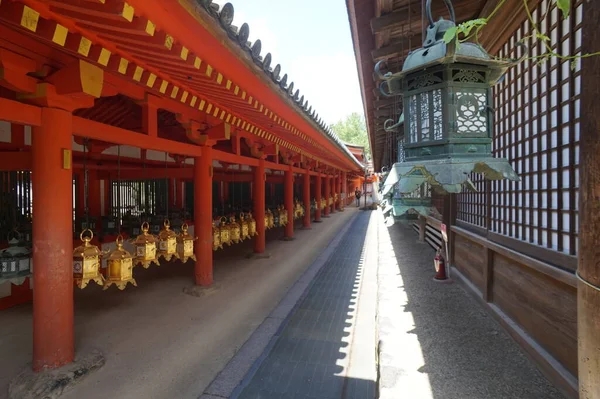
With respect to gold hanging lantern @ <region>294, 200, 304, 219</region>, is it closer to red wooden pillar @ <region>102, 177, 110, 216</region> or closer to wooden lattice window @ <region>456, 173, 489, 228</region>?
red wooden pillar @ <region>102, 177, 110, 216</region>

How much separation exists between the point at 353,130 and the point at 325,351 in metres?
59.8

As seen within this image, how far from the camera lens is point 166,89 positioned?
3.62 meters

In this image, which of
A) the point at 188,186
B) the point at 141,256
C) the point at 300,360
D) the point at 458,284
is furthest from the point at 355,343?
the point at 188,186

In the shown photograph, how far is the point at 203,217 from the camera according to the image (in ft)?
19.1

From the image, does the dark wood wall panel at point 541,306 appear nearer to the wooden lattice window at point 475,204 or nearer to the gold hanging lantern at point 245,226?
the wooden lattice window at point 475,204

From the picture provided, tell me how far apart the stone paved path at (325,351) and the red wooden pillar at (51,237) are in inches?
77.2

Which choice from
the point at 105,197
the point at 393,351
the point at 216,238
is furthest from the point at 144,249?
the point at 105,197

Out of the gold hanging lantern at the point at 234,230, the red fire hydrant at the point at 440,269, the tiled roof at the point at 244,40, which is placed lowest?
the red fire hydrant at the point at 440,269

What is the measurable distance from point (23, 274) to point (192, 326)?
7.23 ft

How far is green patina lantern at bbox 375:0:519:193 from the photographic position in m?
2.52

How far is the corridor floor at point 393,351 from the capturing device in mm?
2898

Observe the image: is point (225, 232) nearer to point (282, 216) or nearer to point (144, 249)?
point (144, 249)

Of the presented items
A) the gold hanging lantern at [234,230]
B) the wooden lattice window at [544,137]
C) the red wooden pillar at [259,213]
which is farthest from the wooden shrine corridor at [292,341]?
the red wooden pillar at [259,213]

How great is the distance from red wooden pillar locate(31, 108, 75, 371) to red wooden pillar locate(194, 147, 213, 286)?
2.54m
